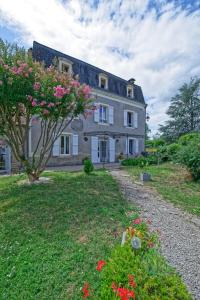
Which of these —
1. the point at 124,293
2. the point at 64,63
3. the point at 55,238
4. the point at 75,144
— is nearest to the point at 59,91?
the point at 55,238

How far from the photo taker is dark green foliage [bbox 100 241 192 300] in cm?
170

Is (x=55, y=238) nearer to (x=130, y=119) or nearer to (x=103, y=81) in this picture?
(x=103, y=81)

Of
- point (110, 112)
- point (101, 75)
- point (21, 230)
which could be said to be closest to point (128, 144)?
point (110, 112)

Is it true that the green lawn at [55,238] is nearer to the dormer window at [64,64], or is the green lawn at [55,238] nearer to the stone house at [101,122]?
the stone house at [101,122]

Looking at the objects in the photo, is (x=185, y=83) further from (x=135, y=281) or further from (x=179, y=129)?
(x=135, y=281)

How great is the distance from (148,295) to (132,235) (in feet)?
3.06

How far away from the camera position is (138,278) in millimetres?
1848

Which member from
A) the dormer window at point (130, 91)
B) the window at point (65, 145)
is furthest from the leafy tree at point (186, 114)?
the window at point (65, 145)

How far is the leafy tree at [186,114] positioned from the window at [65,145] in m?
21.2

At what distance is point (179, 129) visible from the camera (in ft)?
104

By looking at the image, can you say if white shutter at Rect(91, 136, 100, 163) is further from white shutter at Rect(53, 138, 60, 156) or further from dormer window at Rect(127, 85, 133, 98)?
dormer window at Rect(127, 85, 133, 98)

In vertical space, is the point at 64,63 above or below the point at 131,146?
above

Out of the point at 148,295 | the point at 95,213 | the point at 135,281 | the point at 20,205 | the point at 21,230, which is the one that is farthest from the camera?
the point at 20,205

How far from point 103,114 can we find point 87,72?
3394 mm
